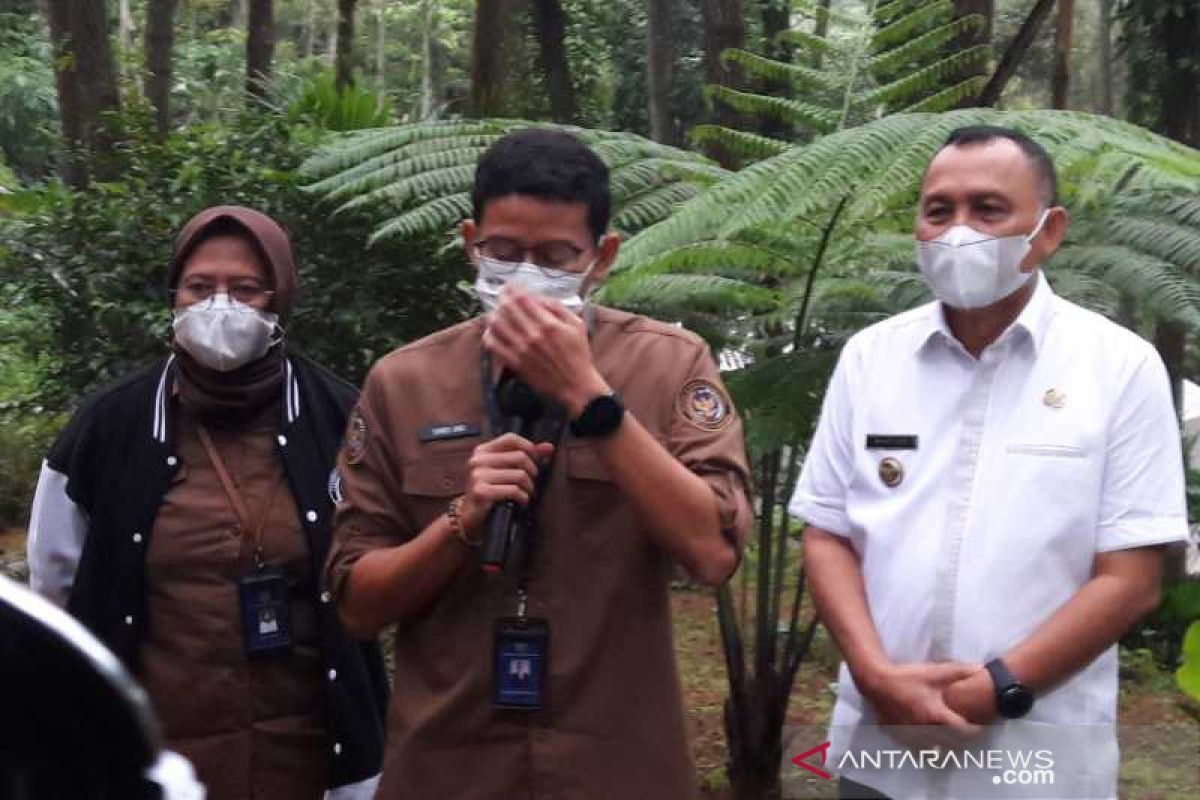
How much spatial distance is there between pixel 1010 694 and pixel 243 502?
170 cm

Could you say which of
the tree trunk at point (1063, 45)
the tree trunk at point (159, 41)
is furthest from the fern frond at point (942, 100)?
the tree trunk at point (159, 41)

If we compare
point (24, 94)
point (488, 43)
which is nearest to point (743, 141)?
point (488, 43)

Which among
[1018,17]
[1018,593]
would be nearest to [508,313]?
[1018,593]

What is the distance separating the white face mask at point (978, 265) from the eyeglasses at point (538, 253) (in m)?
0.79

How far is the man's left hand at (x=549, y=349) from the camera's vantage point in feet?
9.00

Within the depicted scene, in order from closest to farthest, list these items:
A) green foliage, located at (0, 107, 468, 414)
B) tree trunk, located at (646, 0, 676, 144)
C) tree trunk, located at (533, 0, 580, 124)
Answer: green foliage, located at (0, 107, 468, 414) < tree trunk, located at (533, 0, 580, 124) < tree trunk, located at (646, 0, 676, 144)

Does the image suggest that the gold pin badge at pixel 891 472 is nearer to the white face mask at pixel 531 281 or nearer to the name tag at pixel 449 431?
the white face mask at pixel 531 281

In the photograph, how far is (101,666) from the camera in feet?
6.09

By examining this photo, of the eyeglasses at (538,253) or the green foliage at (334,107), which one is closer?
the eyeglasses at (538,253)

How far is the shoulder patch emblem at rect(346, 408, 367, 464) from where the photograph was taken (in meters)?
3.06

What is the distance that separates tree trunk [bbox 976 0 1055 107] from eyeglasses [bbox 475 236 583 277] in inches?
177

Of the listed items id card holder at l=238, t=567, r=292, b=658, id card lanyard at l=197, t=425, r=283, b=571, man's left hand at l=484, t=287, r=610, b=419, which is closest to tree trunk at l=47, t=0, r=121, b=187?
id card lanyard at l=197, t=425, r=283, b=571

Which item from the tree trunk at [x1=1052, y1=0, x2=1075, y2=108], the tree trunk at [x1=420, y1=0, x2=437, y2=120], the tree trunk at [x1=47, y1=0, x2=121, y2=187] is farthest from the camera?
the tree trunk at [x1=420, y1=0, x2=437, y2=120]

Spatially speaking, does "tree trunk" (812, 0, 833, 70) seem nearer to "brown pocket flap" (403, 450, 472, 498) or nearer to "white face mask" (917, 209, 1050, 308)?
"white face mask" (917, 209, 1050, 308)
